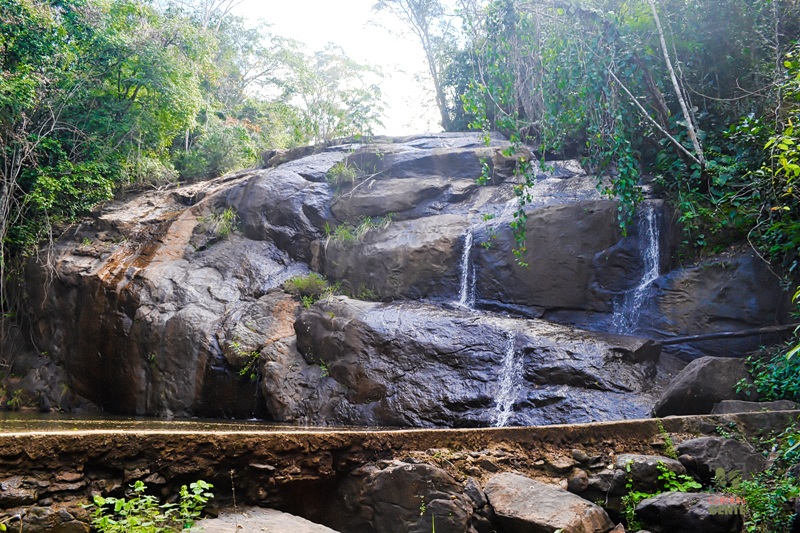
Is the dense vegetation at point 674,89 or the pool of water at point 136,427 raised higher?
the dense vegetation at point 674,89

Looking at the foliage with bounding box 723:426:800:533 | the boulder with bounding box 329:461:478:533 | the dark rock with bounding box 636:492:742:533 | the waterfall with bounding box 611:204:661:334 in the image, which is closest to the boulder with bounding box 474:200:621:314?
the waterfall with bounding box 611:204:661:334

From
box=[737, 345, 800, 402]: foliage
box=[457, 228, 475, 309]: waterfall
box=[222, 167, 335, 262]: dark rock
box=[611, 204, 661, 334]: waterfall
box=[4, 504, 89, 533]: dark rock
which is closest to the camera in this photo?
box=[4, 504, 89, 533]: dark rock

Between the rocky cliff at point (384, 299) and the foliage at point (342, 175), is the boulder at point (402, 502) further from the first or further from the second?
the foliage at point (342, 175)

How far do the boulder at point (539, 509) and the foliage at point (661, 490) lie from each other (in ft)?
0.99

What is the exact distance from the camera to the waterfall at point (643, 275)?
869 centimetres

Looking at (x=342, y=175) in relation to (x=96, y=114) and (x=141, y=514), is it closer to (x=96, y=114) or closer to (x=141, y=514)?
(x=96, y=114)

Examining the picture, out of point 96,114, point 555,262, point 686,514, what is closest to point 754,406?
point 686,514

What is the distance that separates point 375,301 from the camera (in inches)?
394

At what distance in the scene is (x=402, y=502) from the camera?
3658 millimetres

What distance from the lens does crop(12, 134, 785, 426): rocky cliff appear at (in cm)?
765

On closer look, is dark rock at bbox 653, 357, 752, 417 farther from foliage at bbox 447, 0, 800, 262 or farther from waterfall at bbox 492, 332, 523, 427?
foliage at bbox 447, 0, 800, 262

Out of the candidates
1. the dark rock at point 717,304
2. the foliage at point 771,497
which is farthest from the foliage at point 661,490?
the dark rock at point 717,304

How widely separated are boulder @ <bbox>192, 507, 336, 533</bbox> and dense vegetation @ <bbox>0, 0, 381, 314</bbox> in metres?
9.96

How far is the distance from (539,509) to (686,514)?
3.12 ft
